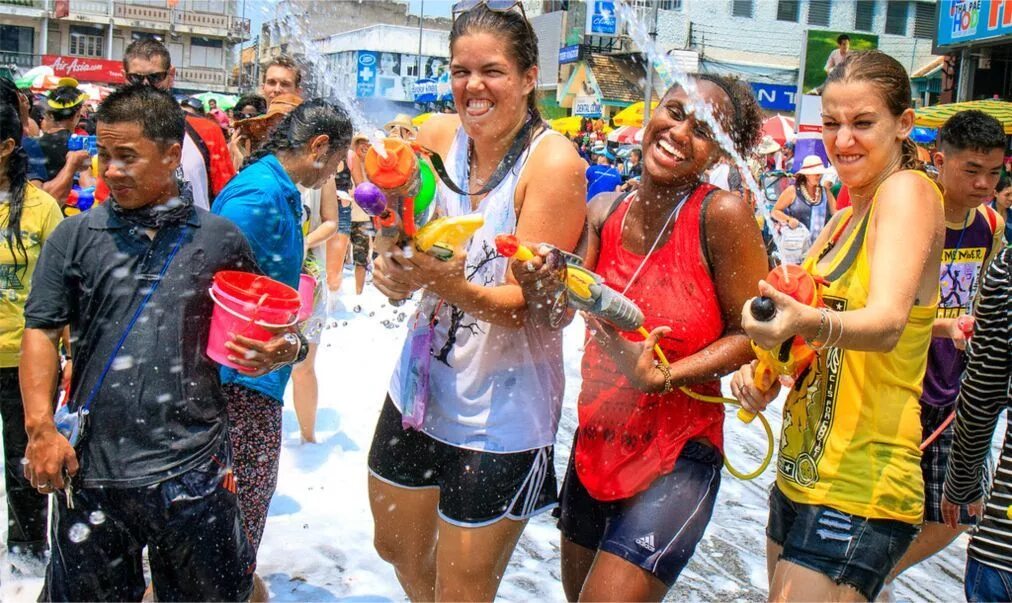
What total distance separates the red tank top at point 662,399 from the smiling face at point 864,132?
1.37 feet

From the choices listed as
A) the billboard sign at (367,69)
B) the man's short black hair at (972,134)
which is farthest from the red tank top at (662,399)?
the billboard sign at (367,69)

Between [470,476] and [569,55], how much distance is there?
3490cm

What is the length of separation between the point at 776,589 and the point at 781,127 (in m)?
18.7

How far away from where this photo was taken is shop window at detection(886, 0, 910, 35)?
119 feet

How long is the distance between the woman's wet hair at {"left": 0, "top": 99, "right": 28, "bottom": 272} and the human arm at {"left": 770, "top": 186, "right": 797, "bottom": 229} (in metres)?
8.78

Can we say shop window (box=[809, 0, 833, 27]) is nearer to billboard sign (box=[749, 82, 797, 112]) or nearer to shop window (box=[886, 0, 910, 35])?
shop window (box=[886, 0, 910, 35])

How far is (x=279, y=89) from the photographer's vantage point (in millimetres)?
5723

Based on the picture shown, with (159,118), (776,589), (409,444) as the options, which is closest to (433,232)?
(409,444)

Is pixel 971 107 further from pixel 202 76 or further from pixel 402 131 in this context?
pixel 202 76

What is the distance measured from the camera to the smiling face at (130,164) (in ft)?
9.17

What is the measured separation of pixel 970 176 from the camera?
13.5 ft

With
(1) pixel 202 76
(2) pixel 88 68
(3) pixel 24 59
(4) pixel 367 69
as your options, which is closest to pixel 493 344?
(4) pixel 367 69

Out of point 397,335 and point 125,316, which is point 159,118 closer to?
point 125,316

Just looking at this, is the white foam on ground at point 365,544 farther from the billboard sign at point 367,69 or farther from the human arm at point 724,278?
the billboard sign at point 367,69
